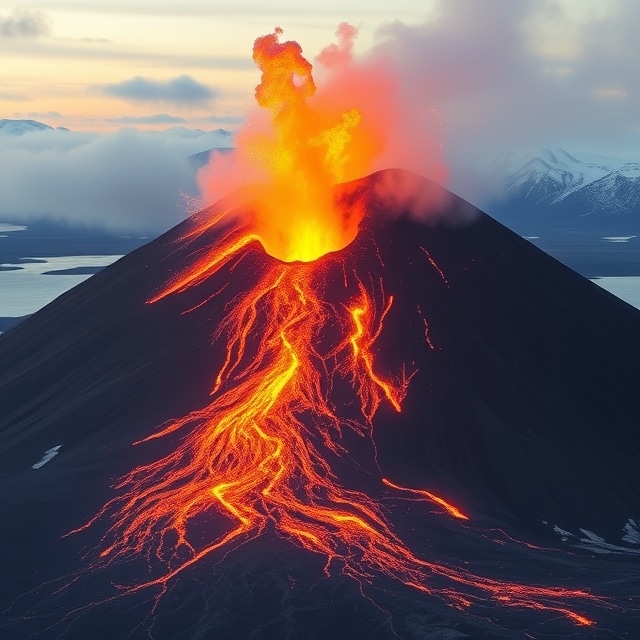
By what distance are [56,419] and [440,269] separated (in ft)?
70.9

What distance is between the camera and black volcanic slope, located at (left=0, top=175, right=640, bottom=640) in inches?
1650

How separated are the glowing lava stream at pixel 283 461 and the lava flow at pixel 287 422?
0.08 m

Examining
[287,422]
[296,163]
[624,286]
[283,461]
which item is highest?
[296,163]

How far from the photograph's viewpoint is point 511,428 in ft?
194

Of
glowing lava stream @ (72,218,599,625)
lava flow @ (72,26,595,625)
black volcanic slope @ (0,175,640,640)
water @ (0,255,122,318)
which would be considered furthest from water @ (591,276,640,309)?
glowing lava stream @ (72,218,599,625)

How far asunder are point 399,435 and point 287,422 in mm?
5001

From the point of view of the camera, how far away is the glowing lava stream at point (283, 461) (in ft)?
151

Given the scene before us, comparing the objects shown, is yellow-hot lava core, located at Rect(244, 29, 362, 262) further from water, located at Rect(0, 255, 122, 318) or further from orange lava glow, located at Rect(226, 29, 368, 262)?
water, located at Rect(0, 255, 122, 318)

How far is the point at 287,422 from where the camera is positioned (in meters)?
56.9

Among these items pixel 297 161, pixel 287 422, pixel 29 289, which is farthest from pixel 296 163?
pixel 29 289

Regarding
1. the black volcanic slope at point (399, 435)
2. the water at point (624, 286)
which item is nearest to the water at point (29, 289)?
the black volcanic slope at point (399, 435)

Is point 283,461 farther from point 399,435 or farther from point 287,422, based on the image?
point 399,435

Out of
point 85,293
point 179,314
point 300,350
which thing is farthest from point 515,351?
point 85,293

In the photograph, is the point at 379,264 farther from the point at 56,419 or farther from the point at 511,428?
the point at 56,419
